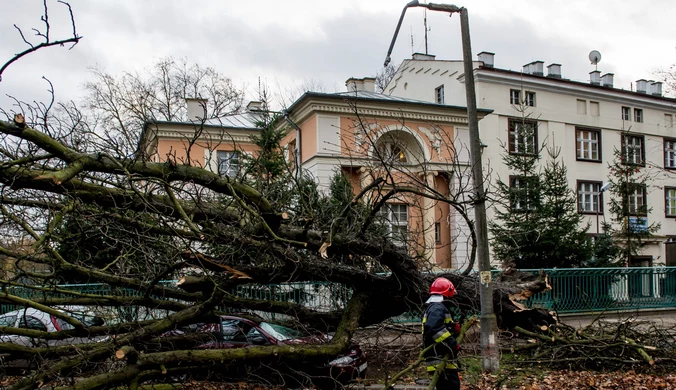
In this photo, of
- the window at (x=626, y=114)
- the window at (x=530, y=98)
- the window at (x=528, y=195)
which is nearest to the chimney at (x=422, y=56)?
the window at (x=530, y=98)

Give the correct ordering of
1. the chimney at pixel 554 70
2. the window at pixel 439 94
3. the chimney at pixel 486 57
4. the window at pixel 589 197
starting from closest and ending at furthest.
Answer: the window at pixel 589 197, the window at pixel 439 94, the chimney at pixel 486 57, the chimney at pixel 554 70

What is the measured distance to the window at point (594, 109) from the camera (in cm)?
3092

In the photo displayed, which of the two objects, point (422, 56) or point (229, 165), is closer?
point (229, 165)

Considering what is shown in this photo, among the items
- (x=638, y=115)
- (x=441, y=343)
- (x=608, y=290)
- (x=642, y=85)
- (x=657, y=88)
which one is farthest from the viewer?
(x=657, y=88)

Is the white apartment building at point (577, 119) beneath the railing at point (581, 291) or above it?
above

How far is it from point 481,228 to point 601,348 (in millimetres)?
2676

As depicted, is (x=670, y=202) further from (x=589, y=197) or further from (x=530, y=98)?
(x=530, y=98)

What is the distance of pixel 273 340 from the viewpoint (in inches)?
372

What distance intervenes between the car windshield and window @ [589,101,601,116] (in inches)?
1041

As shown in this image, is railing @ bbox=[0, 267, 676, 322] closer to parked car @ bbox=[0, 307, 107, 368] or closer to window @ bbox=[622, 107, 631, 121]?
parked car @ bbox=[0, 307, 107, 368]

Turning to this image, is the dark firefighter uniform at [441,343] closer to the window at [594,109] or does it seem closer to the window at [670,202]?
the window at [594,109]

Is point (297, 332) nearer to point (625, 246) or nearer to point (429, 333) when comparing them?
point (429, 333)

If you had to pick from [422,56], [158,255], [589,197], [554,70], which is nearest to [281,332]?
[158,255]

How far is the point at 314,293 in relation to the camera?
13.0 m
